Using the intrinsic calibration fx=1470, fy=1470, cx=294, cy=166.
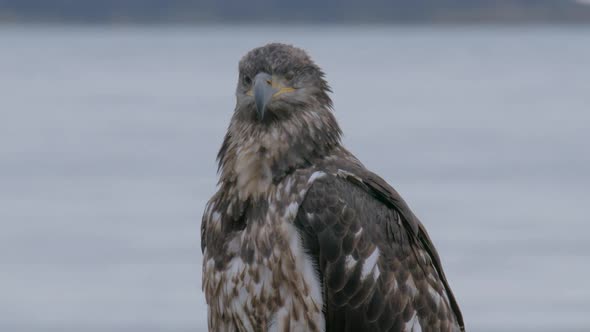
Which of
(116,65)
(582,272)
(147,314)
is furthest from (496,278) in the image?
(116,65)

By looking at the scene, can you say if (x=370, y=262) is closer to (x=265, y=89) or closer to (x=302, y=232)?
(x=302, y=232)

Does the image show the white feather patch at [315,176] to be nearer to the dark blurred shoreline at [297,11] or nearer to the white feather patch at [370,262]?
the white feather patch at [370,262]

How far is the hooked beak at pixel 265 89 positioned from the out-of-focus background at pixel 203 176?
21.5 ft

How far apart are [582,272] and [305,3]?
244ft

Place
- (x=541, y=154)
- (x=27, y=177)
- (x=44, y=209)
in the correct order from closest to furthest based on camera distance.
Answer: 1. (x=44, y=209)
2. (x=27, y=177)
3. (x=541, y=154)

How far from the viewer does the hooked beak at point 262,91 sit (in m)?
6.09

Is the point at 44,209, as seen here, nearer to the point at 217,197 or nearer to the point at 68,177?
the point at 68,177

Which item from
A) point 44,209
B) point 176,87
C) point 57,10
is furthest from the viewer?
point 57,10

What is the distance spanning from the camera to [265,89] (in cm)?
613

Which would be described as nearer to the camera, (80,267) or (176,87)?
(80,267)

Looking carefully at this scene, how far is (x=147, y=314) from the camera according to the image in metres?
13.0

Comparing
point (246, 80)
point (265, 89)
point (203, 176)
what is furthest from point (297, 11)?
point (265, 89)

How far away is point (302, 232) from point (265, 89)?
0.62 meters

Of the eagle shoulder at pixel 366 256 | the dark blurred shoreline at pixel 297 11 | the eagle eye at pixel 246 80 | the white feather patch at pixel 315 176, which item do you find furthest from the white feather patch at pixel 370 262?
the dark blurred shoreline at pixel 297 11
